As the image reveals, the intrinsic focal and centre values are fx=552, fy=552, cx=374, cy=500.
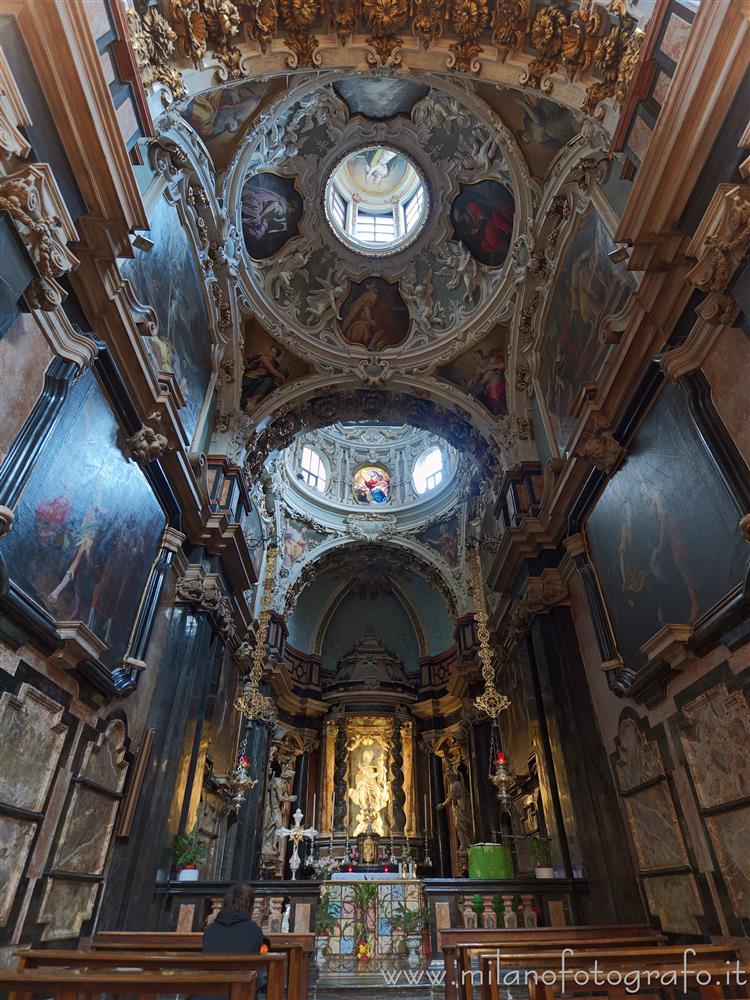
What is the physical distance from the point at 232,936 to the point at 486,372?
39.2 ft

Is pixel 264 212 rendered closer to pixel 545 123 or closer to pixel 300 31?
pixel 300 31

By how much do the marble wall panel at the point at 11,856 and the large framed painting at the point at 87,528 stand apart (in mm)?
1828

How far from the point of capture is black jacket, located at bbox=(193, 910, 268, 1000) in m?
3.67

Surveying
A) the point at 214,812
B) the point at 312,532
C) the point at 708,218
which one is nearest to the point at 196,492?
the point at 214,812

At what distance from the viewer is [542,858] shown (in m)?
9.01

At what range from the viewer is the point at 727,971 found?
313 centimetres

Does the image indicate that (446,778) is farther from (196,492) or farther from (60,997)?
(60,997)

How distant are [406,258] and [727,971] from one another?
47.0 ft

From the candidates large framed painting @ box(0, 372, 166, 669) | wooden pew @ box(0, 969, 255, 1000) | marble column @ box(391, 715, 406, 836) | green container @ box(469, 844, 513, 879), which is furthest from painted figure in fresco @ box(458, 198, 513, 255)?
marble column @ box(391, 715, 406, 836)

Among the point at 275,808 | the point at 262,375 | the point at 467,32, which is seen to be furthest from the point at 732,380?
the point at 275,808

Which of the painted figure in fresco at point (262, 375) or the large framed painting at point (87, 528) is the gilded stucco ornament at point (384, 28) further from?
the painted figure in fresco at point (262, 375)

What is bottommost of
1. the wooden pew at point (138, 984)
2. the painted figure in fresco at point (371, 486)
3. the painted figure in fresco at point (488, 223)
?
the wooden pew at point (138, 984)

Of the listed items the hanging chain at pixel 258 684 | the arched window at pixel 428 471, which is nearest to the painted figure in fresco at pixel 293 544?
the hanging chain at pixel 258 684

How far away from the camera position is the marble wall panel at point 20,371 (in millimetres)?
4734
